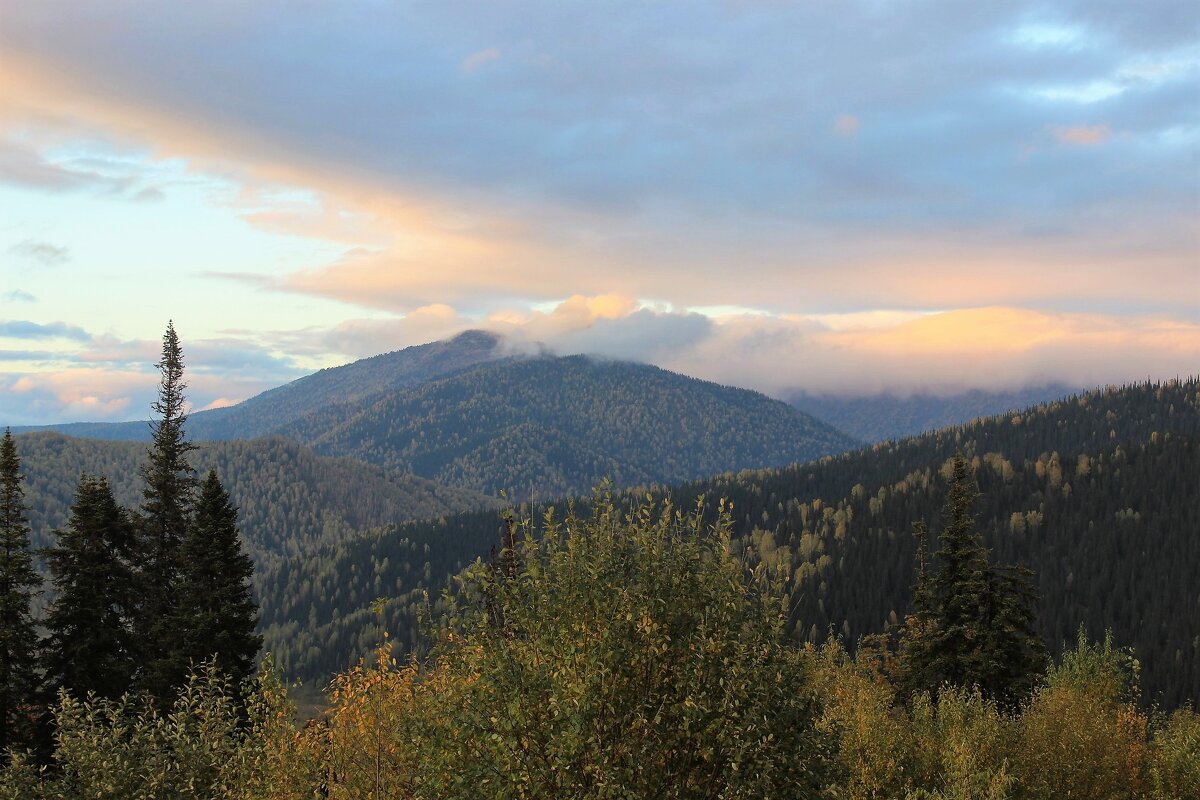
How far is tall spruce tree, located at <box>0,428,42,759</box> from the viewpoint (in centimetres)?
4228

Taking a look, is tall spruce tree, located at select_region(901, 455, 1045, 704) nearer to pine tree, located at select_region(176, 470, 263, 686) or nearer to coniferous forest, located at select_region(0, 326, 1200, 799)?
coniferous forest, located at select_region(0, 326, 1200, 799)

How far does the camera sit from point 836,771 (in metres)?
18.4

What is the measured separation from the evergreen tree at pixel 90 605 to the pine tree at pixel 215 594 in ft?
11.7

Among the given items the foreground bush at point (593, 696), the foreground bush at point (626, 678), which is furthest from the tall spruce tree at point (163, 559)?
the foreground bush at point (626, 678)

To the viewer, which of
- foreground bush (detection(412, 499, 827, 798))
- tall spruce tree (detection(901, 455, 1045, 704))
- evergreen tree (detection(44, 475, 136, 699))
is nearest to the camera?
foreground bush (detection(412, 499, 827, 798))

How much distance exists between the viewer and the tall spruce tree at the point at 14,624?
42.3 metres

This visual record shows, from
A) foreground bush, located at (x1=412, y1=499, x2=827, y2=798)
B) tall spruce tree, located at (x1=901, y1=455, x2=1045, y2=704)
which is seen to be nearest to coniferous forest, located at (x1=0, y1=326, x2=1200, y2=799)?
foreground bush, located at (x1=412, y1=499, x2=827, y2=798)

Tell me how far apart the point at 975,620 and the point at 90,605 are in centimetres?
5533

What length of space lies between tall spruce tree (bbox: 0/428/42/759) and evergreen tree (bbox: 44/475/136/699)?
123 cm

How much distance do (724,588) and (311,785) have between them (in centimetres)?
1183

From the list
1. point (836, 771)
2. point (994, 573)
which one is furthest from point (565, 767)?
point (994, 573)

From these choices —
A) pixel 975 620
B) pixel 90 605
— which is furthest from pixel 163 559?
pixel 975 620

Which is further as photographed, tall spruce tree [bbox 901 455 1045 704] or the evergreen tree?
tall spruce tree [bbox 901 455 1045 704]

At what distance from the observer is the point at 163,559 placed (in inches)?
2084
